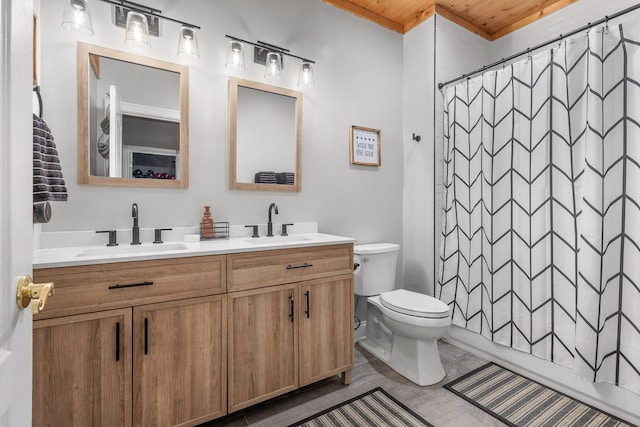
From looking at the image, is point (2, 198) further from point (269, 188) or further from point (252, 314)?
point (269, 188)

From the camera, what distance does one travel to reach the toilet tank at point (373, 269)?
2254 mm

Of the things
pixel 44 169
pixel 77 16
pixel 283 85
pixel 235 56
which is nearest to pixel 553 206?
pixel 283 85

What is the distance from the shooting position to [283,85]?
2162mm

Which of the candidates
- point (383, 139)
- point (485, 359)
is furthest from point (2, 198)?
point (485, 359)

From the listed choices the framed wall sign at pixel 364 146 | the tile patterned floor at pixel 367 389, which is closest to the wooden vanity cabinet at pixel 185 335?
the tile patterned floor at pixel 367 389

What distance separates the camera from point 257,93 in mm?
2061

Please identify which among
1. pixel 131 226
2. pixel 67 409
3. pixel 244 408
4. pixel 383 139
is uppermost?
pixel 383 139

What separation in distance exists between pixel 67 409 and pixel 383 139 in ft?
8.23

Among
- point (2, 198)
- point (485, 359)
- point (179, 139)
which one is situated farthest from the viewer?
point (485, 359)

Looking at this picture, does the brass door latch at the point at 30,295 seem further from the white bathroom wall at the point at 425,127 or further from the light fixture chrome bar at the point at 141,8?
the white bathroom wall at the point at 425,127

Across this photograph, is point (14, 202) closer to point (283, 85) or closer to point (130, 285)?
point (130, 285)

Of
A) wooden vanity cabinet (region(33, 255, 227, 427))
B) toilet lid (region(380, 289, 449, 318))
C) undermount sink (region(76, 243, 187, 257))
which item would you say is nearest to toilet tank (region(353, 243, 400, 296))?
toilet lid (region(380, 289, 449, 318))

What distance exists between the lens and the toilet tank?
88.7 inches

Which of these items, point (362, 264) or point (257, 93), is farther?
point (362, 264)
